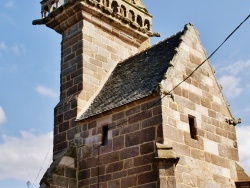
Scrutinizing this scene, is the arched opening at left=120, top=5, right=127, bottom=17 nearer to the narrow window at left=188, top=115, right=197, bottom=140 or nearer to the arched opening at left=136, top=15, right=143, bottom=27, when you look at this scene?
the arched opening at left=136, top=15, right=143, bottom=27

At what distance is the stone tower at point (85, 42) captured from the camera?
13867 mm

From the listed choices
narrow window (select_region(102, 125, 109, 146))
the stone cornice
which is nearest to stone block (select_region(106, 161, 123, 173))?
narrow window (select_region(102, 125, 109, 146))

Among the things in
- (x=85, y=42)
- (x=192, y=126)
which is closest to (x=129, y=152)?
(x=192, y=126)

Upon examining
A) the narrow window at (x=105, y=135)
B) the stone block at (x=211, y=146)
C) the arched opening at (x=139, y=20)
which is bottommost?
the stone block at (x=211, y=146)

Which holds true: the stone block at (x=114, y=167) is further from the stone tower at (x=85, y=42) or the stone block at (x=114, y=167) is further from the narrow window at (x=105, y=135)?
the stone tower at (x=85, y=42)

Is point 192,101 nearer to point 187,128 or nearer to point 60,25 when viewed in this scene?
point 187,128

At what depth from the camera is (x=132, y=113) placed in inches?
462

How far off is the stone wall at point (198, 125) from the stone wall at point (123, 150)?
1.85 feet

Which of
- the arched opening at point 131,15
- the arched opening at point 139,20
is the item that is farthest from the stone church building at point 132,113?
the arched opening at point 139,20

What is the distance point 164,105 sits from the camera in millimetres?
11109

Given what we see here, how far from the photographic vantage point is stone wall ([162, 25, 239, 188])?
36.3ft

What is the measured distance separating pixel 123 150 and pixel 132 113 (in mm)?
1044

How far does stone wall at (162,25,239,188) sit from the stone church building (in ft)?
0.10

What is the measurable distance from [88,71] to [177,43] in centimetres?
318
